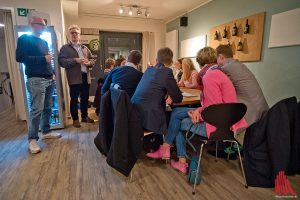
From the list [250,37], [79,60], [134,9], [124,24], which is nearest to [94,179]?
[79,60]

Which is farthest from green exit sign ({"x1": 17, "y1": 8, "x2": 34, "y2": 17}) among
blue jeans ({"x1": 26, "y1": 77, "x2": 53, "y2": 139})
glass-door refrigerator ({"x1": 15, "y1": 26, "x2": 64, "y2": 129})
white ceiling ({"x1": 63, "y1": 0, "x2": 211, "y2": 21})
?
blue jeans ({"x1": 26, "y1": 77, "x2": 53, "y2": 139})

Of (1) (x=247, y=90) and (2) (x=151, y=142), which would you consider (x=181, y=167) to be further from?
(1) (x=247, y=90)

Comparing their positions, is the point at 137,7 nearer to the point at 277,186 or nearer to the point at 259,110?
the point at 259,110

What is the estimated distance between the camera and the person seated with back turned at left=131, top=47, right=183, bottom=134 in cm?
173

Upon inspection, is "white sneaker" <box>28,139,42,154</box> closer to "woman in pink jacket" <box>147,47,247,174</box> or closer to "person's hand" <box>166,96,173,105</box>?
"woman in pink jacket" <box>147,47,247,174</box>

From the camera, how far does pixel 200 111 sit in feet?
5.35

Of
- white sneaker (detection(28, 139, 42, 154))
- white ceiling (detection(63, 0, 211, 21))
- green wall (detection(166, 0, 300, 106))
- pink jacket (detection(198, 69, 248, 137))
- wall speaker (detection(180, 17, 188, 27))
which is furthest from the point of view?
wall speaker (detection(180, 17, 188, 27))

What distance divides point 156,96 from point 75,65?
5.95 feet

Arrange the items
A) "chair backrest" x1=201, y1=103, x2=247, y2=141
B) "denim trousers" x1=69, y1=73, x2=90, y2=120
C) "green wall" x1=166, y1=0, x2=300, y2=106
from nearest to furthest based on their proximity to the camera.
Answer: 1. "chair backrest" x1=201, y1=103, x2=247, y2=141
2. "green wall" x1=166, y1=0, x2=300, y2=106
3. "denim trousers" x1=69, y1=73, x2=90, y2=120

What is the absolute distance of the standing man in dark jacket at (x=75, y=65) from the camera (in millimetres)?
2936

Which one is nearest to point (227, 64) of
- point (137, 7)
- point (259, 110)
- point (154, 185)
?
point (259, 110)

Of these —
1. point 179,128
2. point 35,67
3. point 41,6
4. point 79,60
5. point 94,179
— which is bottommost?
point 94,179

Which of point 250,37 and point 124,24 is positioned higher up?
point 124,24

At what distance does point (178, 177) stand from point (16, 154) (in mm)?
1906
